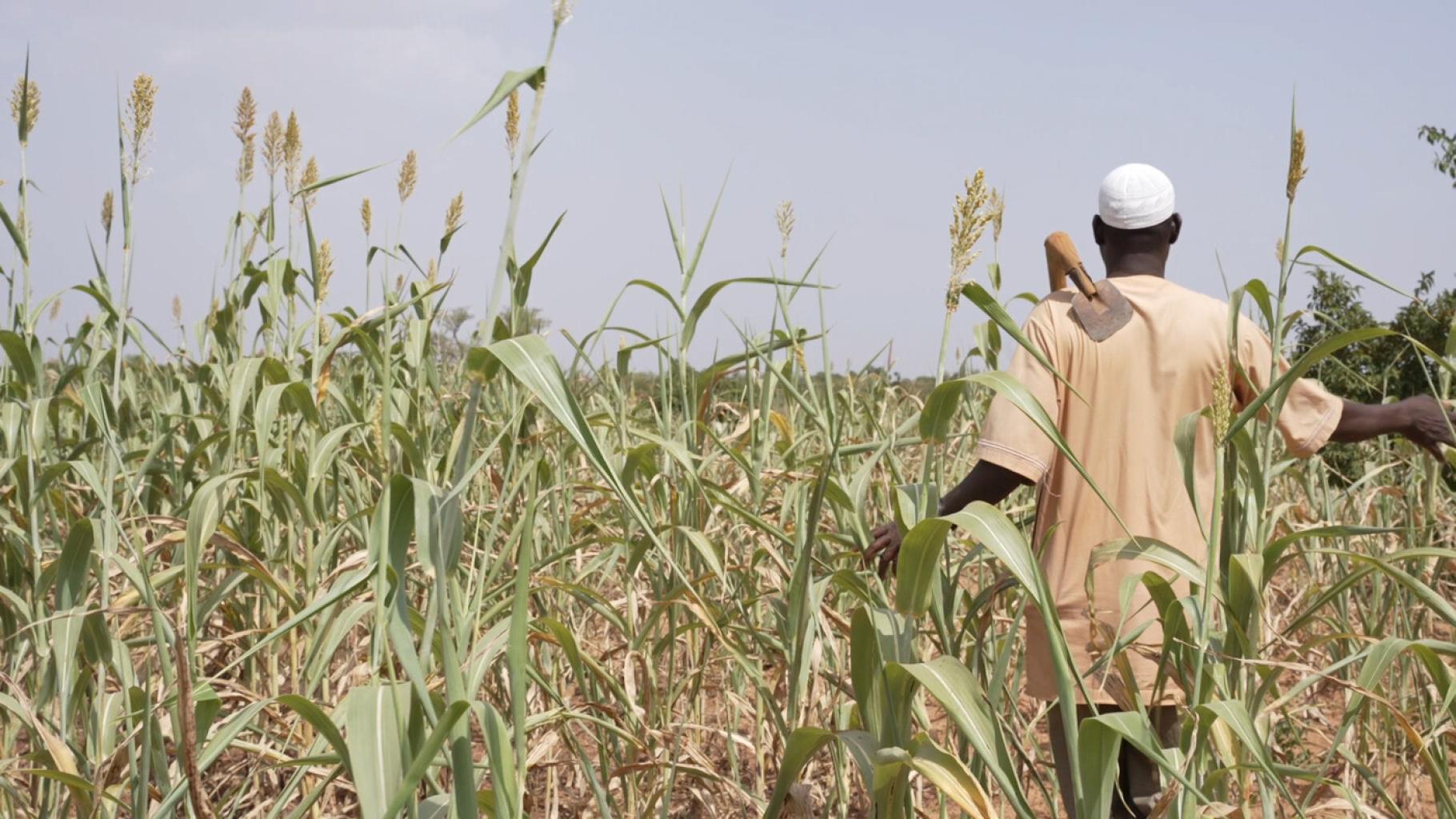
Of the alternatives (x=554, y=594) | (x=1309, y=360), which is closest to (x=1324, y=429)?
(x=1309, y=360)

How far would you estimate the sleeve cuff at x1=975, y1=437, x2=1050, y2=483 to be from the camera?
1760 millimetres

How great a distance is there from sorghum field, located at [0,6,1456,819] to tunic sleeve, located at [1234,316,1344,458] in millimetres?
54

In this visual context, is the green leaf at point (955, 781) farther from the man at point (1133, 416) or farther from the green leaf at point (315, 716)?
the man at point (1133, 416)

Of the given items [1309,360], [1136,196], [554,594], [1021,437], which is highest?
[1136,196]

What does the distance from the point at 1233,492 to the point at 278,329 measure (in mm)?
1806

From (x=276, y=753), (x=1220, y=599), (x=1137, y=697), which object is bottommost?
(x=276, y=753)

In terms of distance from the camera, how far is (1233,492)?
1.17 metres

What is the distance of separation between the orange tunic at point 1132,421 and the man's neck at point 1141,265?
24 mm

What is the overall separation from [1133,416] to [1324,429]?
0.29 m

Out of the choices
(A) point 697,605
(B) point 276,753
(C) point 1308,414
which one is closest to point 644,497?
(A) point 697,605

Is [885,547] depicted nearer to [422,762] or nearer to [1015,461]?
[1015,461]

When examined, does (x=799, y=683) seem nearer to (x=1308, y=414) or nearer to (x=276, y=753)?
(x=276, y=753)

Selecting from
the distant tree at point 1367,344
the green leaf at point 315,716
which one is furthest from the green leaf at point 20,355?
the distant tree at point 1367,344

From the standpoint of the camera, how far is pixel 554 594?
2303 millimetres
